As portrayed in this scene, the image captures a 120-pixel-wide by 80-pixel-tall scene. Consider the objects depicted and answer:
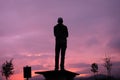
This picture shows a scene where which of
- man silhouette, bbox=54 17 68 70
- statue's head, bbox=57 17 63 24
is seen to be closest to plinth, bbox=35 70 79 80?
man silhouette, bbox=54 17 68 70

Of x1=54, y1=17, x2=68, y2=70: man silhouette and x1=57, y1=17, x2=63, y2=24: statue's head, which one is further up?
x1=57, y1=17, x2=63, y2=24: statue's head

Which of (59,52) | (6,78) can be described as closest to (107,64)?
(6,78)

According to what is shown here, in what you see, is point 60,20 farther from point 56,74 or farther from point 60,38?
point 56,74

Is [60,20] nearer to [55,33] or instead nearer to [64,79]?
[55,33]

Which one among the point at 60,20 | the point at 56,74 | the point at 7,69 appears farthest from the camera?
the point at 7,69

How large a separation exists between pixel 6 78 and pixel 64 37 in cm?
4411

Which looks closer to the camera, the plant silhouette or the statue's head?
the statue's head

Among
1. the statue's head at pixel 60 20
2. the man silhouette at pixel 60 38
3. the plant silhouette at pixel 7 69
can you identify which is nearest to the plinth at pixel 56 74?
the man silhouette at pixel 60 38

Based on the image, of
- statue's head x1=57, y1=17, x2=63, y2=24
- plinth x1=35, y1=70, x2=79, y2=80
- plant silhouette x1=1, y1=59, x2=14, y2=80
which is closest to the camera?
plinth x1=35, y1=70, x2=79, y2=80

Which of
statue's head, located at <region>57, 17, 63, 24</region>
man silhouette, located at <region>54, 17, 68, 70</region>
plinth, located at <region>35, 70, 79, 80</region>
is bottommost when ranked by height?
plinth, located at <region>35, 70, 79, 80</region>

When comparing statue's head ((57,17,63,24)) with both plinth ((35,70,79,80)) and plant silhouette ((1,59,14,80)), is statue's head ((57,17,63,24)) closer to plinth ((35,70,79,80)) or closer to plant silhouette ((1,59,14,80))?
plinth ((35,70,79,80))

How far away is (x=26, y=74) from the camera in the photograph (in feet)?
43.2

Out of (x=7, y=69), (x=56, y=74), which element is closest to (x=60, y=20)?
(x=56, y=74)

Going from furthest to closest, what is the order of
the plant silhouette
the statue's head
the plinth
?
the plant silhouette, the statue's head, the plinth
